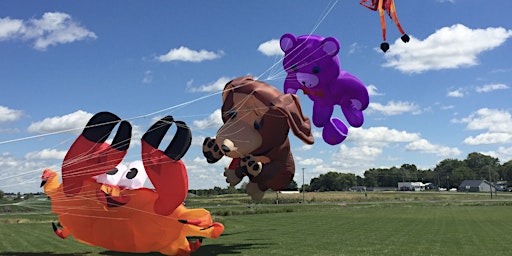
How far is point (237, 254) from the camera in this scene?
13.1 meters

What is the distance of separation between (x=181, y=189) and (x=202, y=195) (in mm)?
53570

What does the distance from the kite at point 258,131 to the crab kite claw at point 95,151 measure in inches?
94.9

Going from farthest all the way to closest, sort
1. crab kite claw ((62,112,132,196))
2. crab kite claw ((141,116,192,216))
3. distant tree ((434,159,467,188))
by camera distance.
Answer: distant tree ((434,159,467,188)), crab kite claw ((62,112,132,196)), crab kite claw ((141,116,192,216))

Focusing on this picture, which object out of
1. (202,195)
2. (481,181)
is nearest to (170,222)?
(202,195)

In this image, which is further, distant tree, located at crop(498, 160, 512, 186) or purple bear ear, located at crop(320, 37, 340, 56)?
distant tree, located at crop(498, 160, 512, 186)

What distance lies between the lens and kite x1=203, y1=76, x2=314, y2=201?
11.6 metres

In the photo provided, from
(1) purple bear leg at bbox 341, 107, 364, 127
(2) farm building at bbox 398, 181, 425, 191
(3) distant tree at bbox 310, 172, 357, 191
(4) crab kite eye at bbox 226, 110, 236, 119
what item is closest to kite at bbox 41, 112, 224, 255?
(4) crab kite eye at bbox 226, 110, 236, 119

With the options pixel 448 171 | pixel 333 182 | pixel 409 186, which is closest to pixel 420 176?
pixel 448 171

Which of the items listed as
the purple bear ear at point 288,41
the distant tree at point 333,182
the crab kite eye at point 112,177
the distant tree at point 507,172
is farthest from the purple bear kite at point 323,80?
the distant tree at point 507,172

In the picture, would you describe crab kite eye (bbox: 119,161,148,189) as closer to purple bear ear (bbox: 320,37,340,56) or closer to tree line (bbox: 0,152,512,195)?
purple bear ear (bbox: 320,37,340,56)

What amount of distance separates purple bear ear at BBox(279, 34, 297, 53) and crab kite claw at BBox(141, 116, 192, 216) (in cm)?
532

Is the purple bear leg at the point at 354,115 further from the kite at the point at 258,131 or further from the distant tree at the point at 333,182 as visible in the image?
the distant tree at the point at 333,182

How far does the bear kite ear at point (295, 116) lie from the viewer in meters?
11.8

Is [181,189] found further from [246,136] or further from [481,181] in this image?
[481,181]
